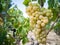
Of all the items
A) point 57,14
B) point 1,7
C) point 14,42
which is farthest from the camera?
point 14,42

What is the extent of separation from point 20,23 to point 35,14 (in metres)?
0.31

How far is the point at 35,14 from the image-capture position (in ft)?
2.20

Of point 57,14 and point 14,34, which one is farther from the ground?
point 57,14

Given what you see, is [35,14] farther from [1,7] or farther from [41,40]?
[1,7]

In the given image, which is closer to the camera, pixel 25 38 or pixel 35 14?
pixel 35 14

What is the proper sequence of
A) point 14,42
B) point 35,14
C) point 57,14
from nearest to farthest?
point 35,14 < point 57,14 < point 14,42

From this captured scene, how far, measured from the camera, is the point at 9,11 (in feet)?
3.58

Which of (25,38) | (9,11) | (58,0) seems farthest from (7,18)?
(58,0)

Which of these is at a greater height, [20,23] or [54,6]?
[54,6]

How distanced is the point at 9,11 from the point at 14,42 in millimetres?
182

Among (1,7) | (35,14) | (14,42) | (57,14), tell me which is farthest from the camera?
(14,42)

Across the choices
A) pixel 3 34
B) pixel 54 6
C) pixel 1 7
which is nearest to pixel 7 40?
pixel 3 34

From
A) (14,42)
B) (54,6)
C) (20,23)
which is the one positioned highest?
(54,6)

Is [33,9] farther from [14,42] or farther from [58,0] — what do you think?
[14,42]
